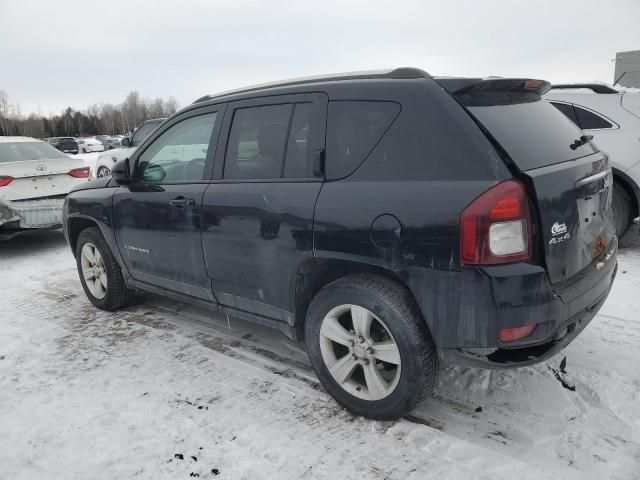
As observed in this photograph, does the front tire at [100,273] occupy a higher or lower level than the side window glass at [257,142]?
lower

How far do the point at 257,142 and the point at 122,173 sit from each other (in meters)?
1.45

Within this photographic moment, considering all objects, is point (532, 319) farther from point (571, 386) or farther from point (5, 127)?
point (5, 127)

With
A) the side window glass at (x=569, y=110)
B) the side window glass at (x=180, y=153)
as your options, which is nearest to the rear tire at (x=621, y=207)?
the side window glass at (x=569, y=110)

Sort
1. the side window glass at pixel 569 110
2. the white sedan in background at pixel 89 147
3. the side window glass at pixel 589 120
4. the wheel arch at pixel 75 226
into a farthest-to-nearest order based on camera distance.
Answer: the white sedan in background at pixel 89 147 → the side window glass at pixel 569 110 → the side window glass at pixel 589 120 → the wheel arch at pixel 75 226

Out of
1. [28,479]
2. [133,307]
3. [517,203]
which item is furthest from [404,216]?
[133,307]

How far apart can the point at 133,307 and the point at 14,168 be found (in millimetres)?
3669

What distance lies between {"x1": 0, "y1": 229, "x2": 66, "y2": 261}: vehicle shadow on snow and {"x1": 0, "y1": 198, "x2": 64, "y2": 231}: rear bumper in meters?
0.53

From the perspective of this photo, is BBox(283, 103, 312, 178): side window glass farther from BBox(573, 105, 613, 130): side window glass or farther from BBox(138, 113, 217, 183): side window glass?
BBox(573, 105, 613, 130): side window glass

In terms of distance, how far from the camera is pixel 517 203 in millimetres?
2160

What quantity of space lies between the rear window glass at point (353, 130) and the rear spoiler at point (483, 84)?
11.0 inches

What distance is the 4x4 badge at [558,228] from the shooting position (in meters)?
2.27

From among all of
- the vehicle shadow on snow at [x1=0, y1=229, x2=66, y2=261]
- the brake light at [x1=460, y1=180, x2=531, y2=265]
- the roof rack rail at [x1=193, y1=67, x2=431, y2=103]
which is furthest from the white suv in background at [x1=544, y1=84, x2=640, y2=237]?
the vehicle shadow on snow at [x1=0, y1=229, x2=66, y2=261]

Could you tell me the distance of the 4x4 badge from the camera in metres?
2.27

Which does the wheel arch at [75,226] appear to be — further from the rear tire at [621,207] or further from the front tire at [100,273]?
the rear tire at [621,207]
